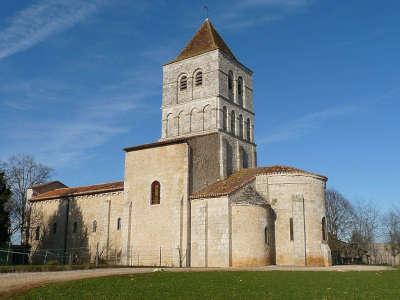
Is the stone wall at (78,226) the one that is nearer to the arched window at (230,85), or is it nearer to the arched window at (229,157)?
the arched window at (229,157)

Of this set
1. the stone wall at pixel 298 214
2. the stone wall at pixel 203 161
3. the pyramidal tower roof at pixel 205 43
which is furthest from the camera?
the pyramidal tower roof at pixel 205 43

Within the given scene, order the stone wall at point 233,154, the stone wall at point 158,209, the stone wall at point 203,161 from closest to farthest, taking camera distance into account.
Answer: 1. the stone wall at point 158,209
2. the stone wall at point 203,161
3. the stone wall at point 233,154

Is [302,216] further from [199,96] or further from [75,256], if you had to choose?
[75,256]

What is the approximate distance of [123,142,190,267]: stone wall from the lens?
3228 centimetres

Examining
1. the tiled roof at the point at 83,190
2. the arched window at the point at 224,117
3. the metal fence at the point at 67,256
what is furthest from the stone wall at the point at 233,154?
the metal fence at the point at 67,256

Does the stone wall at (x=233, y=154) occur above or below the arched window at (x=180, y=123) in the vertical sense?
below

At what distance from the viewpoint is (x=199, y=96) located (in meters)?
40.0

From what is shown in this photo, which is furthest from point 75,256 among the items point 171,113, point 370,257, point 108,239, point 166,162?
point 370,257

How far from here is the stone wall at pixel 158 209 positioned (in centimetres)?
3228

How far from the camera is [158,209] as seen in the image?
33844 mm

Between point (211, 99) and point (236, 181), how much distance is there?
900 centimetres

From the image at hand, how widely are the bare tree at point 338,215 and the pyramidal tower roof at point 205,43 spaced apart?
78.6 feet

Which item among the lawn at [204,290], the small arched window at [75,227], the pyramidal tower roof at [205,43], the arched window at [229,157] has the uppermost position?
the pyramidal tower roof at [205,43]

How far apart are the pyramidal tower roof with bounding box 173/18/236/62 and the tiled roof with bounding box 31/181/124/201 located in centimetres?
1321
